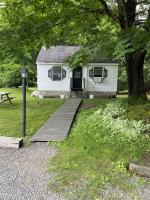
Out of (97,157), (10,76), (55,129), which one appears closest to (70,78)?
(10,76)

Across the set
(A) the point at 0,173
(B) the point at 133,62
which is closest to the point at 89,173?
(A) the point at 0,173

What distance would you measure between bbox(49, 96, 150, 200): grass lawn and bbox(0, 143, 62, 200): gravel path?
21cm

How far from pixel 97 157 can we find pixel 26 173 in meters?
1.68

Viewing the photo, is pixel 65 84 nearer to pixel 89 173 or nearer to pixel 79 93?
pixel 79 93

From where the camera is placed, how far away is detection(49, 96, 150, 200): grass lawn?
5.68 metres

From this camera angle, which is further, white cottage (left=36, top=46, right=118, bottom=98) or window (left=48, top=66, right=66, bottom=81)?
window (left=48, top=66, right=66, bottom=81)

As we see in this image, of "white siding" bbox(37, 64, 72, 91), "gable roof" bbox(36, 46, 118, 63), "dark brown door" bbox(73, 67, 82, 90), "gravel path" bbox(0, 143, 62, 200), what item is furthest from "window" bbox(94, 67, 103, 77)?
"gravel path" bbox(0, 143, 62, 200)

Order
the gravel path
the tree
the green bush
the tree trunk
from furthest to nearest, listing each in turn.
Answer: the green bush, the tree trunk, the tree, the gravel path

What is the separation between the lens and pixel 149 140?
27.0 feet

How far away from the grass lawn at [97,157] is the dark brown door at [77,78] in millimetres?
14475

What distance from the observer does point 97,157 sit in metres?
7.13

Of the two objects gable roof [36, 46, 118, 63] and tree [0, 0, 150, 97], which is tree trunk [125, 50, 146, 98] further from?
gable roof [36, 46, 118, 63]

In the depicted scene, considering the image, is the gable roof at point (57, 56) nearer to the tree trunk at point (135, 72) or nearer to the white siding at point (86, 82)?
the white siding at point (86, 82)

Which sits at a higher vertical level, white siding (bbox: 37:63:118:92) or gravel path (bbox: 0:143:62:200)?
white siding (bbox: 37:63:118:92)
